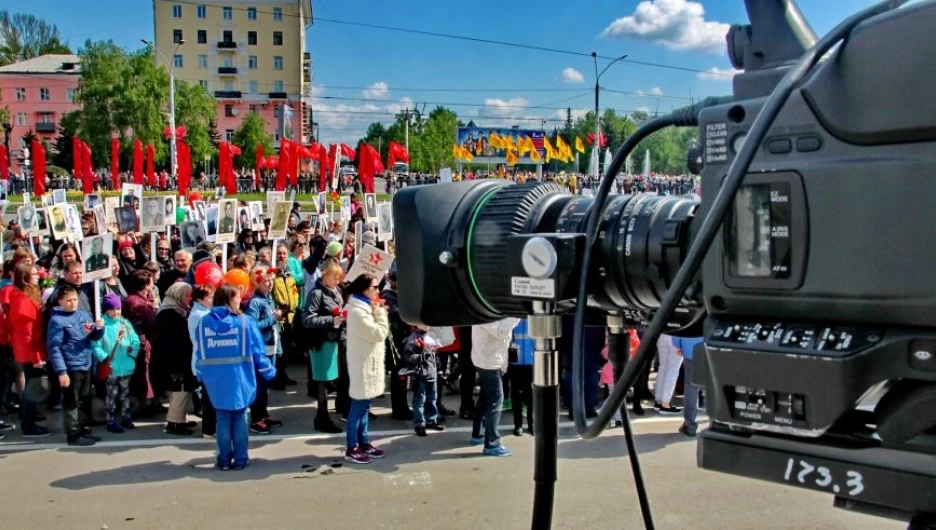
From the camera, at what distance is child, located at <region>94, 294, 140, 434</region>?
7504mm

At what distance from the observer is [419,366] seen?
750 centimetres

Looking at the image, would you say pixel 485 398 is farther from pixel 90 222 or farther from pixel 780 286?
pixel 90 222

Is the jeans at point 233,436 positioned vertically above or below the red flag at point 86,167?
below

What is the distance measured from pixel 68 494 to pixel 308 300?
2.69 m

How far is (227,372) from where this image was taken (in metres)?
6.39

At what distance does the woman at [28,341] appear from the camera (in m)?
7.27

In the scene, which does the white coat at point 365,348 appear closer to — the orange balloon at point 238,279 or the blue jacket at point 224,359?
the blue jacket at point 224,359

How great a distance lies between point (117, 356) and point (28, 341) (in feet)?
2.48

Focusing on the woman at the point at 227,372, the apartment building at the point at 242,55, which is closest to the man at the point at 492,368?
the woman at the point at 227,372

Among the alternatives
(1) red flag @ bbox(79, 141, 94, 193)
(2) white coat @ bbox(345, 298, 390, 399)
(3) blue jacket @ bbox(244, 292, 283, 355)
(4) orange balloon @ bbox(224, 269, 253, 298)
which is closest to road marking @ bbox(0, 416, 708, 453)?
(2) white coat @ bbox(345, 298, 390, 399)

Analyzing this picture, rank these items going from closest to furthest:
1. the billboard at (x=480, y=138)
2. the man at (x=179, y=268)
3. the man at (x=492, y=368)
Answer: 1. the man at (x=492, y=368)
2. the man at (x=179, y=268)
3. the billboard at (x=480, y=138)

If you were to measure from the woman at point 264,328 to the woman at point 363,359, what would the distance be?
1232mm

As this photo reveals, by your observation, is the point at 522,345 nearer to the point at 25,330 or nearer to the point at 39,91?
the point at 25,330

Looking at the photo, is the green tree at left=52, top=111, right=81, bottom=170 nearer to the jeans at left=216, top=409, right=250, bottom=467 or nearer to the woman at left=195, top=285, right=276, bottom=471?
the woman at left=195, top=285, right=276, bottom=471
